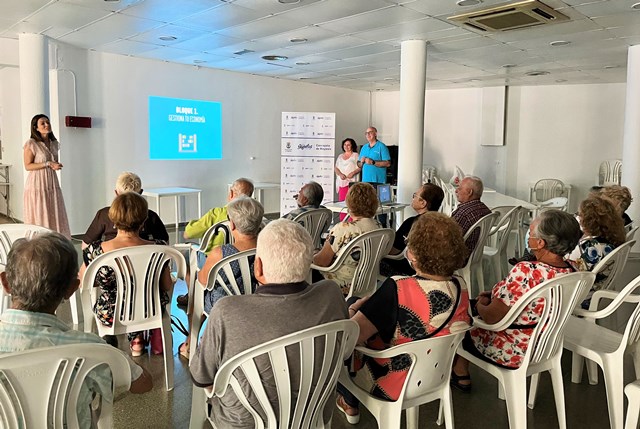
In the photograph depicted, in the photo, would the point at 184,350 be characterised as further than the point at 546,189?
No

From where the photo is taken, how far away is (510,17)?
16.1 ft

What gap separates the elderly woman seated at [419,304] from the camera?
185 centimetres

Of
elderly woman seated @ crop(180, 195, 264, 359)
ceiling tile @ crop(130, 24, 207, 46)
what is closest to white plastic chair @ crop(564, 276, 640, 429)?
elderly woman seated @ crop(180, 195, 264, 359)

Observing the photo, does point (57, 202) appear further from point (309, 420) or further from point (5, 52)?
point (309, 420)

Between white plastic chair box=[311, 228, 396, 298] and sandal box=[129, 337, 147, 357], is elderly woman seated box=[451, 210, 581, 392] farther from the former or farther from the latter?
sandal box=[129, 337, 147, 357]

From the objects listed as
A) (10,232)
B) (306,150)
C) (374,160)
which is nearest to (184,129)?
(306,150)

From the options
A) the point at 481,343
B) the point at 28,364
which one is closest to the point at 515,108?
the point at 481,343

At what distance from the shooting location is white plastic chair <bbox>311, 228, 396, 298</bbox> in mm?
3090

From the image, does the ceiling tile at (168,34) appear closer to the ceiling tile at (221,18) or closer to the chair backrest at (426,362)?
the ceiling tile at (221,18)

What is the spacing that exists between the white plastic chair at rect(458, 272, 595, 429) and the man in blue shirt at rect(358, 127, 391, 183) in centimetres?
564

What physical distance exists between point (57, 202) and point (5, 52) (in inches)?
101

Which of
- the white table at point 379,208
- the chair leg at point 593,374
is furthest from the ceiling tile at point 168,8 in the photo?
the chair leg at point 593,374

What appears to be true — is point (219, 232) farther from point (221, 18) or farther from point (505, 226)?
point (221, 18)

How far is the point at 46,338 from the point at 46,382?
150 millimetres
